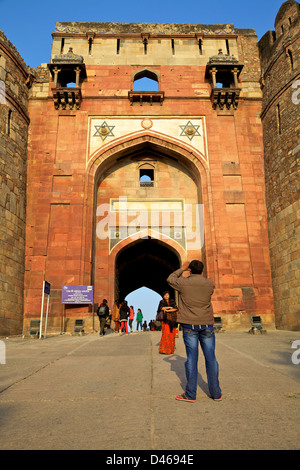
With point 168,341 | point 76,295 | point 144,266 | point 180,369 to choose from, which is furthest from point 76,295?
point 144,266

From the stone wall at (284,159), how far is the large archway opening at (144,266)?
4.22m

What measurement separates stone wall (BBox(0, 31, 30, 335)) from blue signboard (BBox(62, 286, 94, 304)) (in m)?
1.72

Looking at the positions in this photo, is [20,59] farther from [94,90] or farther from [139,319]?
[139,319]

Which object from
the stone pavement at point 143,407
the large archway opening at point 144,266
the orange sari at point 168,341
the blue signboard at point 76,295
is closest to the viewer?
the stone pavement at point 143,407

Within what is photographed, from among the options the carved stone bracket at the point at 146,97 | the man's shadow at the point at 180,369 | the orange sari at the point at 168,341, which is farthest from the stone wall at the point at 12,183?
the man's shadow at the point at 180,369

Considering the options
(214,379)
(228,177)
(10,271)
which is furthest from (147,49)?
(214,379)

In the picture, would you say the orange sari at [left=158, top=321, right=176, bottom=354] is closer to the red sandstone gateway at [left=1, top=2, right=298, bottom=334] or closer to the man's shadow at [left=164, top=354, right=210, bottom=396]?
the man's shadow at [left=164, top=354, right=210, bottom=396]

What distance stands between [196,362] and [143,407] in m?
0.65

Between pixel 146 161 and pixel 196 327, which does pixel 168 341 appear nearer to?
pixel 196 327

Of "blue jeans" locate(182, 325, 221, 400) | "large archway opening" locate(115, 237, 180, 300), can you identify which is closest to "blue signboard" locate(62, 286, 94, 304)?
"large archway opening" locate(115, 237, 180, 300)

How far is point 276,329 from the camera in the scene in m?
12.4

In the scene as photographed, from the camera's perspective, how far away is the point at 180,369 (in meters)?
4.82

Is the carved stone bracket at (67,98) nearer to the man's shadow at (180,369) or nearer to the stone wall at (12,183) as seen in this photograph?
the stone wall at (12,183)

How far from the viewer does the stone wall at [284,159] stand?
11672mm
